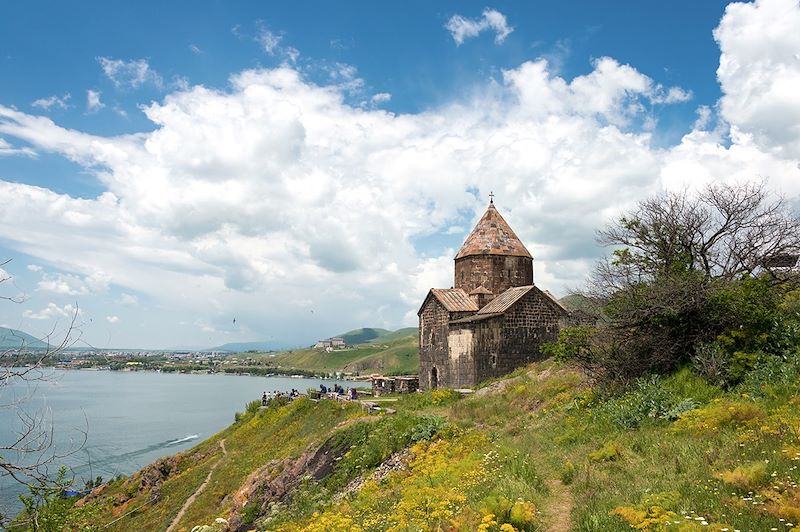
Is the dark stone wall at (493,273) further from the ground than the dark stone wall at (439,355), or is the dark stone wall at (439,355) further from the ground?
the dark stone wall at (493,273)

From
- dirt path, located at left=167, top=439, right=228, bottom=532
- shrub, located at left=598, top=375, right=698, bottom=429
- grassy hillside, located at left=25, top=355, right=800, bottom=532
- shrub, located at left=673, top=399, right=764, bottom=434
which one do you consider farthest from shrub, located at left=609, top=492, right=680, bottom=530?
dirt path, located at left=167, top=439, right=228, bottom=532

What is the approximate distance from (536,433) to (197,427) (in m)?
60.6

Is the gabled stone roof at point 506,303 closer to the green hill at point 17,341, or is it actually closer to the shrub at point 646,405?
the shrub at point 646,405

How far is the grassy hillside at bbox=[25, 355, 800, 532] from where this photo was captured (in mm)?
6562

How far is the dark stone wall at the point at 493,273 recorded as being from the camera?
28.2 metres

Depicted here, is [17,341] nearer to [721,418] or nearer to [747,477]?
[747,477]

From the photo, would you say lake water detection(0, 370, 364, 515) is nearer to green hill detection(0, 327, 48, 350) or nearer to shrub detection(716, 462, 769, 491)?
green hill detection(0, 327, 48, 350)

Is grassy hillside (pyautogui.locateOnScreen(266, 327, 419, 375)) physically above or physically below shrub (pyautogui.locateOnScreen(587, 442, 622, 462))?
below

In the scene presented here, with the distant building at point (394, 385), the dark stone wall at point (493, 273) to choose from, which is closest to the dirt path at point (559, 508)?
the dark stone wall at point (493, 273)

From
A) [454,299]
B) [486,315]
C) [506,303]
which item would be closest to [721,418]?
[486,315]

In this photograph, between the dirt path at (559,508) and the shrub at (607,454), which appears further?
the shrub at (607,454)

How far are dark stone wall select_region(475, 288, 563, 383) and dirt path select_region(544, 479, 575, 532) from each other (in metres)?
16.6

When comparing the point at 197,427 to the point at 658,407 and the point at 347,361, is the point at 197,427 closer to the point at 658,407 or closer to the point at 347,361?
the point at 658,407

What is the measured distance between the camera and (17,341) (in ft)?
19.7
